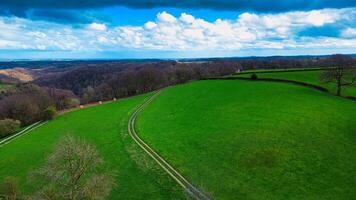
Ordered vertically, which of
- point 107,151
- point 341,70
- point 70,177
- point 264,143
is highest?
point 341,70

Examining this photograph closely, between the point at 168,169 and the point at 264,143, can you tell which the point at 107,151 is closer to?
the point at 168,169

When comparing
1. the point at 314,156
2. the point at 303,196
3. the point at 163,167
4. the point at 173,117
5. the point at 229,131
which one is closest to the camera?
the point at 303,196

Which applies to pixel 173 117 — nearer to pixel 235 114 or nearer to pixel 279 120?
pixel 235 114

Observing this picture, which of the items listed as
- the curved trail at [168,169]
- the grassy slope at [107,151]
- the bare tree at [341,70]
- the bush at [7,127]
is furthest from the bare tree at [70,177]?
the bare tree at [341,70]

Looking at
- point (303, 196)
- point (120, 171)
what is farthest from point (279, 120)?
point (120, 171)

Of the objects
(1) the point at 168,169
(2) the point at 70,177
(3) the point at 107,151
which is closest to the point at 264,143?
(1) the point at 168,169

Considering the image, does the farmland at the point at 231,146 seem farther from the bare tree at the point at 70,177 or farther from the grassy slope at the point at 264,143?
the bare tree at the point at 70,177

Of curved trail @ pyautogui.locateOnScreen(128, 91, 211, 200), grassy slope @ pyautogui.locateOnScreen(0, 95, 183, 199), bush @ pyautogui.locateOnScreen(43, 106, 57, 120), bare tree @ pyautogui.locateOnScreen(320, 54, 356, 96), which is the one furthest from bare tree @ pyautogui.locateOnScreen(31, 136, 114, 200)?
bare tree @ pyautogui.locateOnScreen(320, 54, 356, 96)
